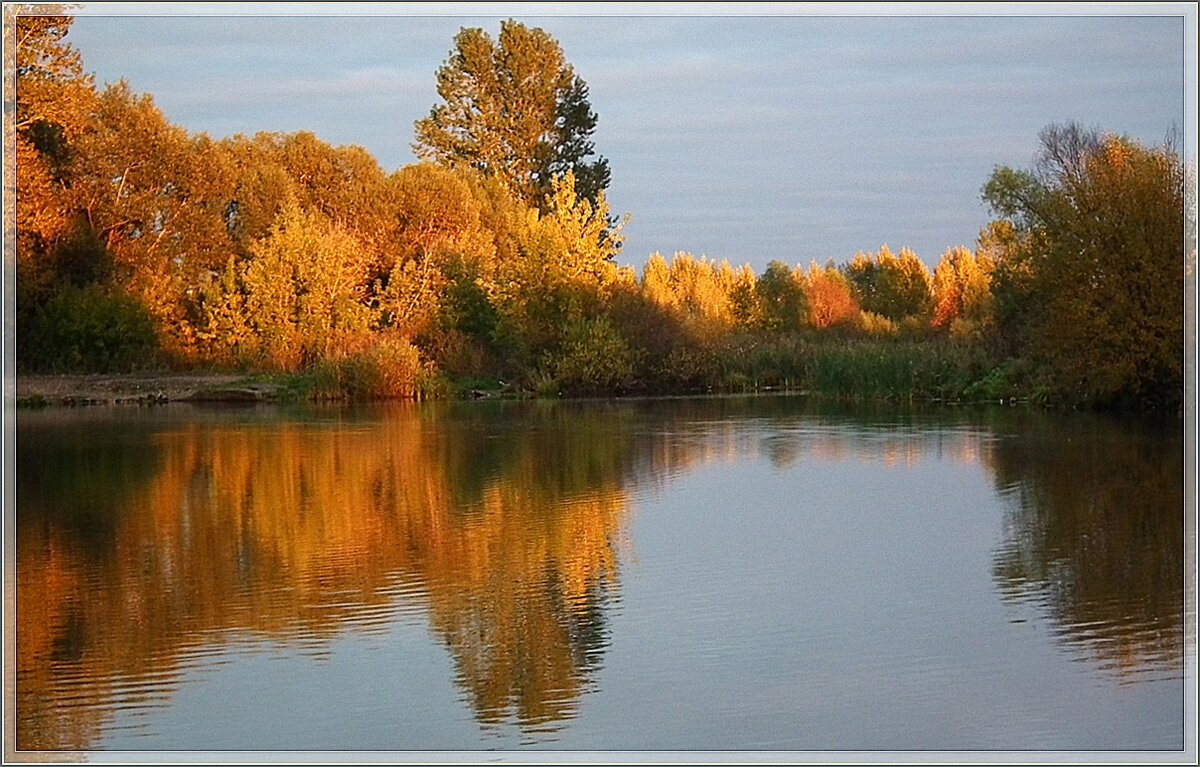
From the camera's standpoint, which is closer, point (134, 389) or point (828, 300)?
point (134, 389)

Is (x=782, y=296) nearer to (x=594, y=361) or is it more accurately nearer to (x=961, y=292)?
(x=961, y=292)

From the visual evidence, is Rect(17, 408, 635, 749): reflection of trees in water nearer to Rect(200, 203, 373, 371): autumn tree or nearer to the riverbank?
the riverbank

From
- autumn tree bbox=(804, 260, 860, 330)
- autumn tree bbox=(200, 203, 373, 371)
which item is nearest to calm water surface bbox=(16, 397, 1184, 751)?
autumn tree bbox=(200, 203, 373, 371)

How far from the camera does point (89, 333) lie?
3547 centimetres

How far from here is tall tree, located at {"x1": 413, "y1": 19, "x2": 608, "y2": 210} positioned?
4572cm

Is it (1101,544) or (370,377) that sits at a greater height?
(370,377)

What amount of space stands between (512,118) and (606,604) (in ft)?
126

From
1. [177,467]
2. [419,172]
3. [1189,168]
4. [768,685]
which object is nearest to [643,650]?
[768,685]

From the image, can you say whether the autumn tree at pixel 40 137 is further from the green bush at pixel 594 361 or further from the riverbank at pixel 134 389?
the green bush at pixel 594 361

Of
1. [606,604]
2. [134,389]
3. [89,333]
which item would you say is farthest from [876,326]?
[606,604]

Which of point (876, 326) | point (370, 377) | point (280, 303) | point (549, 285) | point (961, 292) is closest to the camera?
point (370, 377)

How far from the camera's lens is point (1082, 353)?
25.2m

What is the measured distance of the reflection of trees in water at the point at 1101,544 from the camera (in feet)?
25.6

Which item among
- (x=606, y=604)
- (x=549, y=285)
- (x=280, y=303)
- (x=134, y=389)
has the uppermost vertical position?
(x=549, y=285)
